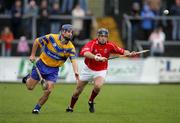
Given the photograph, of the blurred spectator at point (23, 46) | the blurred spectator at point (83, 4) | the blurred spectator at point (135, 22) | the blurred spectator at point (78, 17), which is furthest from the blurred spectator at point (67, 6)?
the blurred spectator at point (135, 22)

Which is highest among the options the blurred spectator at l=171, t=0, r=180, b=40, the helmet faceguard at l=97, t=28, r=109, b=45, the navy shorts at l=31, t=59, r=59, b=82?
the helmet faceguard at l=97, t=28, r=109, b=45

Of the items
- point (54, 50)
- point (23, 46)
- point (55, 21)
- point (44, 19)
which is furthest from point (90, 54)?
point (55, 21)

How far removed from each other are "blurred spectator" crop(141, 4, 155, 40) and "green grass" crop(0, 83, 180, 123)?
4582 millimetres

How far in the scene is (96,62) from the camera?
56.8ft

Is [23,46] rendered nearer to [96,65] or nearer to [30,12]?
[30,12]

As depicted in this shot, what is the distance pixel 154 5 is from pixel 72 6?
12.9 ft

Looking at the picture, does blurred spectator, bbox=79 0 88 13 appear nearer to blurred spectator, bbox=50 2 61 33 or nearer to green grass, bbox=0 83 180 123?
blurred spectator, bbox=50 2 61 33

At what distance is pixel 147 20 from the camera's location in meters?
31.4

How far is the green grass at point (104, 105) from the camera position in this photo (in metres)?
15.3

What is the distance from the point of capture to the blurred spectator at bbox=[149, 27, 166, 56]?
102 feet

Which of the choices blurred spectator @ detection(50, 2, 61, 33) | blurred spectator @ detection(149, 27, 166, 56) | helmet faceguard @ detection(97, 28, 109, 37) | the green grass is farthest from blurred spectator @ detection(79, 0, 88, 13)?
helmet faceguard @ detection(97, 28, 109, 37)

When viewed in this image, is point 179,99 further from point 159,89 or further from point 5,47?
point 5,47

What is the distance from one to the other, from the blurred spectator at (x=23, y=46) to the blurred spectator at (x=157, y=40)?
5.79m

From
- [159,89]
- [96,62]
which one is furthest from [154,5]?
[96,62]
